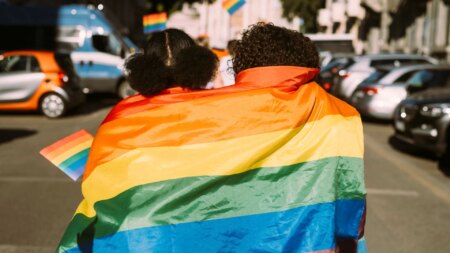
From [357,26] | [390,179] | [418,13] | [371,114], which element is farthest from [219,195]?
[357,26]

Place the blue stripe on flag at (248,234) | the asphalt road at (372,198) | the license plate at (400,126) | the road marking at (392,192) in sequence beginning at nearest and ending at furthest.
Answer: the blue stripe on flag at (248,234)
the asphalt road at (372,198)
the road marking at (392,192)
the license plate at (400,126)

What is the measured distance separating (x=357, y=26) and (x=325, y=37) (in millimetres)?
21191

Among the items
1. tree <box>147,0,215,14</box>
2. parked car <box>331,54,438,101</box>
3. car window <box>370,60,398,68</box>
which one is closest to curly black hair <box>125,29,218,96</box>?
parked car <box>331,54,438,101</box>

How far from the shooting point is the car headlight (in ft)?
34.5

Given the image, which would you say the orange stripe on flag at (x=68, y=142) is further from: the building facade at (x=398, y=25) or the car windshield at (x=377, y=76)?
the building facade at (x=398, y=25)

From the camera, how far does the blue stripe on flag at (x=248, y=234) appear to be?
2.61m

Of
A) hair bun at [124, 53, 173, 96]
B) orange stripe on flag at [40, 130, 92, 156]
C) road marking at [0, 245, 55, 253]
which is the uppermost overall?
hair bun at [124, 53, 173, 96]

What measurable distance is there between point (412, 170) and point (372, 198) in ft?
7.90

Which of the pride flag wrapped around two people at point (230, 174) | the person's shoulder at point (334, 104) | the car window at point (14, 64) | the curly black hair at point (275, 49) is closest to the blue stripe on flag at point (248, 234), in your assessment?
the pride flag wrapped around two people at point (230, 174)

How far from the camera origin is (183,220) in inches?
104

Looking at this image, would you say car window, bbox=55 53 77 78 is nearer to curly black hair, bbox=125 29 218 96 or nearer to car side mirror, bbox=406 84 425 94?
car side mirror, bbox=406 84 425 94

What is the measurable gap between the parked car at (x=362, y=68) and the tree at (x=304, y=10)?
133ft

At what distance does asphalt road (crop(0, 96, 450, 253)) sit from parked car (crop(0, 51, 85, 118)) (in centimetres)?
281

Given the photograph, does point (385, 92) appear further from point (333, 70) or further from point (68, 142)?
point (68, 142)
